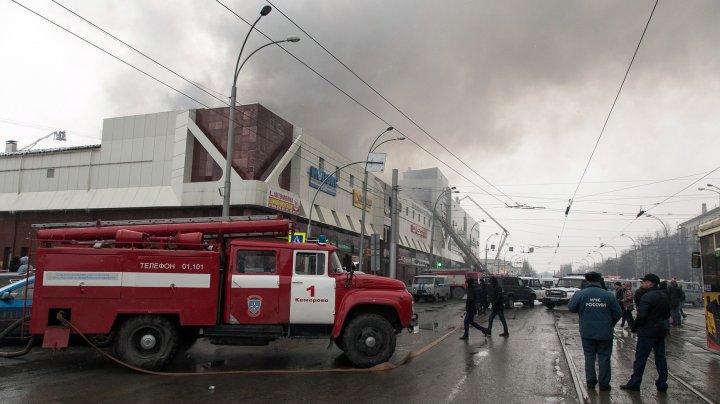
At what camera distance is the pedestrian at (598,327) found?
6957mm

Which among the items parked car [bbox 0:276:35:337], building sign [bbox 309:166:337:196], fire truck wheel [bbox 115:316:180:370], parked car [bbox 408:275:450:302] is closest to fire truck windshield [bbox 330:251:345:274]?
fire truck wheel [bbox 115:316:180:370]

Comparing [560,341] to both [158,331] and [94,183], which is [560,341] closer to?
[158,331]

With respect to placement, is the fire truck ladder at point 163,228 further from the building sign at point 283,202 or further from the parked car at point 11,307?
the building sign at point 283,202

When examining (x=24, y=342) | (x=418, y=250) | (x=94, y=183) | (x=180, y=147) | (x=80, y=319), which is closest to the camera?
(x=80, y=319)

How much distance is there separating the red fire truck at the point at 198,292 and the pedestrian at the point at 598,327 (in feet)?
10.9

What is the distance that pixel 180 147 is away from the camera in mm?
29797

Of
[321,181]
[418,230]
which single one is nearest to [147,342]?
[321,181]

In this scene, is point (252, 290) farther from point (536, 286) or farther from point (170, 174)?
point (536, 286)

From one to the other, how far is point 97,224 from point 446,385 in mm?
7094

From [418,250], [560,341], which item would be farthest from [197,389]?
[418,250]

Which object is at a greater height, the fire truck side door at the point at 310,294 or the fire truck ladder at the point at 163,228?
the fire truck ladder at the point at 163,228

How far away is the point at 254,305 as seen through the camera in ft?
29.2

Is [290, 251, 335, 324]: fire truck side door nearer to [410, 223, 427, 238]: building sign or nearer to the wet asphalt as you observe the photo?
the wet asphalt

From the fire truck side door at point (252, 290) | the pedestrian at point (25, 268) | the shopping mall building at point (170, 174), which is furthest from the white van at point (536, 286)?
the pedestrian at point (25, 268)
